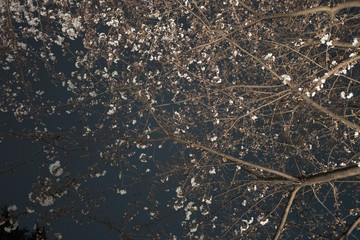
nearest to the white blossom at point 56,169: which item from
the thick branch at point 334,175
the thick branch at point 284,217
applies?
the thick branch at point 284,217

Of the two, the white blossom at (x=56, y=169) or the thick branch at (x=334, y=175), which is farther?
the white blossom at (x=56, y=169)

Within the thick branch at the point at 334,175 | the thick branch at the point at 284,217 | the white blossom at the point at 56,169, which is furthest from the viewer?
the white blossom at the point at 56,169

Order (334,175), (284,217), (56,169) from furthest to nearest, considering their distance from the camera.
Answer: (56,169)
(284,217)
(334,175)

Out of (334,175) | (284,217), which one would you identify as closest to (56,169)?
(284,217)

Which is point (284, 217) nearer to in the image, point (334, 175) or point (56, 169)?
point (334, 175)

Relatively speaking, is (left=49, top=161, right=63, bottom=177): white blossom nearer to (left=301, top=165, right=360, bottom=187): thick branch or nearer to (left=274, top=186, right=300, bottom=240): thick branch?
(left=274, top=186, right=300, bottom=240): thick branch

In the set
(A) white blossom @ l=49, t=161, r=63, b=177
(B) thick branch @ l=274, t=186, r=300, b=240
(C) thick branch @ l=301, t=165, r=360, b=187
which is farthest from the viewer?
(A) white blossom @ l=49, t=161, r=63, b=177

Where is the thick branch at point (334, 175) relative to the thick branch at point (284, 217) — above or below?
above

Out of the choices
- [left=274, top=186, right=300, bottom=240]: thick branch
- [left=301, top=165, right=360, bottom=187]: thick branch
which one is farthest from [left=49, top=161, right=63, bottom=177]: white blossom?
[left=301, top=165, right=360, bottom=187]: thick branch

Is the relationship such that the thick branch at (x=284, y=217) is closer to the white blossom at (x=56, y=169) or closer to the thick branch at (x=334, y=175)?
the thick branch at (x=334, y=175)

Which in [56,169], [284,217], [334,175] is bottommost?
[284,217]

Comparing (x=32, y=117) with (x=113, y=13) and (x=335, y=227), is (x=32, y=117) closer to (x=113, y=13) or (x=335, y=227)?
(x=113, y=13)
